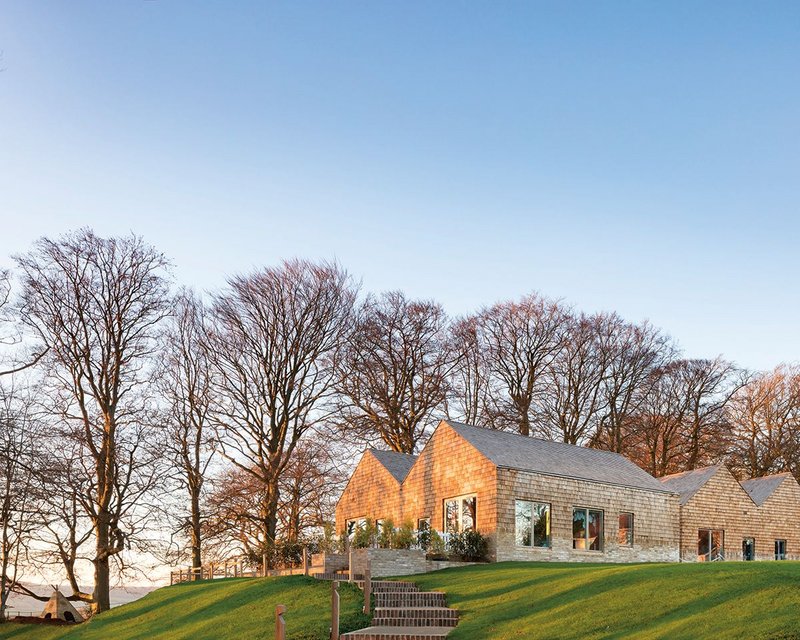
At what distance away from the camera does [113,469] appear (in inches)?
1249

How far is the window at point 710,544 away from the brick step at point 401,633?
72.8 feet

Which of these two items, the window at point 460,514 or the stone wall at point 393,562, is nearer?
the stone wall at point 393,562

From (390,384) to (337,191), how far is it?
73.3 feet

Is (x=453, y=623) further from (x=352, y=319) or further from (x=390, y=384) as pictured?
(x=390, y=384)

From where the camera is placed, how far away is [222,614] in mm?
23438

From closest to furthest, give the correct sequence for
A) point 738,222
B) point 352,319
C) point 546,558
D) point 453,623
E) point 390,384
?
point 453,623
point 738,222
point 546,558
point 352,319
point 390,384

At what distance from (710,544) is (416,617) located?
73.3 ft

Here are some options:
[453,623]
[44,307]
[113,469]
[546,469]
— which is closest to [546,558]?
[546,469]

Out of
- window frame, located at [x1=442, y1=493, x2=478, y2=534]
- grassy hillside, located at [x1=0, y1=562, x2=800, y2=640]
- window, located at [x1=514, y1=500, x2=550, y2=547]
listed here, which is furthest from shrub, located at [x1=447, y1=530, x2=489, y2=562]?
grassy hillside, located at [x1=0, y1=562, x2=800, y2=640]

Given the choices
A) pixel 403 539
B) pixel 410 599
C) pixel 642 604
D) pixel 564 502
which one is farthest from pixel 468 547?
pixel 642 604

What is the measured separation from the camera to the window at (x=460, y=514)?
31016mm

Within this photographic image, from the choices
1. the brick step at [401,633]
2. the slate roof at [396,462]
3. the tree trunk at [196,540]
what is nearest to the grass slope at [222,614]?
the brick step at [401,633]

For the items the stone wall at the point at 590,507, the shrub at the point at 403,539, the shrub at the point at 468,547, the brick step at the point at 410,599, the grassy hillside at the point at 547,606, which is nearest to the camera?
the grassy hillside at the point at 547,606

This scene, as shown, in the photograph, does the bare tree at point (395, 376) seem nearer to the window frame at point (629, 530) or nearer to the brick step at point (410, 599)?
the window frame at point (629, 530)
